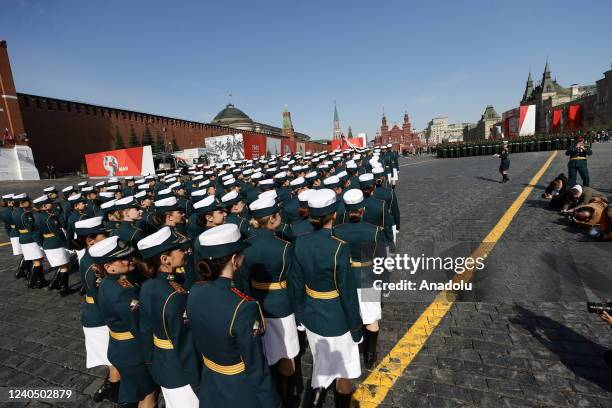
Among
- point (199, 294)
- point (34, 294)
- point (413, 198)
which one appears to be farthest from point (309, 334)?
point (413, 198)

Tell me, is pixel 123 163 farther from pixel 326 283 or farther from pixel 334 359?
pixel 334 359

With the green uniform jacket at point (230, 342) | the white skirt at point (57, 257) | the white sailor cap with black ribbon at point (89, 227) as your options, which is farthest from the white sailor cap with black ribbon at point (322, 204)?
the white skirt at point (57, 257)

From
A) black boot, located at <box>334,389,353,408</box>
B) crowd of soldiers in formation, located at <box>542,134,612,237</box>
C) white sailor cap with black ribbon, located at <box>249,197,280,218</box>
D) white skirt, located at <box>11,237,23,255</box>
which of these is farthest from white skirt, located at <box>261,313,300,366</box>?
white skirt, located at <box>11,237,23,255</box>

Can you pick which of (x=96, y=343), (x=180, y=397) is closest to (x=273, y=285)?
(x=180, y=397)

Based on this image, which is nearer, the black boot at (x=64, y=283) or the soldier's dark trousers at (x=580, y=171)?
the black boot at (x=64, y=283)

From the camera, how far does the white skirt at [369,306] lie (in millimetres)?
3568

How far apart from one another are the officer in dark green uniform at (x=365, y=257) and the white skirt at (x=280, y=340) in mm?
890

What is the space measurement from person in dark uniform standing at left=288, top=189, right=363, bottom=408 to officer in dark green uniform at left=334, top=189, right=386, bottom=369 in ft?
2.22

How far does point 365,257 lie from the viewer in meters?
3.59

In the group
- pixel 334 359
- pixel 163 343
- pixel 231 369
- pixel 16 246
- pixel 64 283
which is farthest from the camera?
pixel 16 246

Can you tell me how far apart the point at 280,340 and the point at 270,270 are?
28.9 inches

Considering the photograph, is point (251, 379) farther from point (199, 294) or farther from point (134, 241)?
point (134, 241)

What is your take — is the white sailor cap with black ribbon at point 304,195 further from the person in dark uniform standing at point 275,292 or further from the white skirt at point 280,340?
the white skirt at point 280,340

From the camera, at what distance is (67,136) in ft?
121
